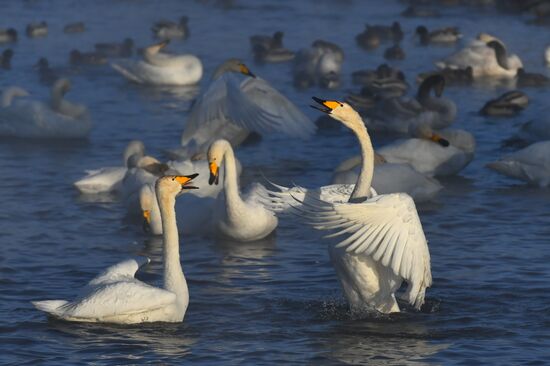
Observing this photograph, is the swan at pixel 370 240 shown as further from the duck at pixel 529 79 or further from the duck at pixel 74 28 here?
the duck at pixel 74 28

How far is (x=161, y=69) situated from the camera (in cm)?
2623

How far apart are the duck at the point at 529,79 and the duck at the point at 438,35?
5.06 meters

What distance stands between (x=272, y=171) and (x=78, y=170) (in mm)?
2578

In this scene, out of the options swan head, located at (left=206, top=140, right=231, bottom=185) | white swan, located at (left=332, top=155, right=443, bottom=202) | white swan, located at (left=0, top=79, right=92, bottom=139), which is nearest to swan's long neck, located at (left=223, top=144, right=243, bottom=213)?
swan head, located at (left=206, top=140, right=231, bottom=185)

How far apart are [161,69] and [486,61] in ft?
20.3

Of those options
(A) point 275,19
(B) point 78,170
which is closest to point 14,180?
(B) point 78,170

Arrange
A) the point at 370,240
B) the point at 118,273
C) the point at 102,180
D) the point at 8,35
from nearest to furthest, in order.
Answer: the point at 370,240
the point at 118,273
the point at 102,180
the point at 8,35

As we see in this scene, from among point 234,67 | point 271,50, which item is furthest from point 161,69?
point 234,67

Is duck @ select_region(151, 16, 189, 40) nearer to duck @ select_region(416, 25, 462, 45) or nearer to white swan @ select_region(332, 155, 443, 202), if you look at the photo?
duck @ select_region(416, 25, 462, 45)

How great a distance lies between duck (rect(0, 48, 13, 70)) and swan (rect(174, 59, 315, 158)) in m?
9.02

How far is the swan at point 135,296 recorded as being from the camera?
37.8 ft

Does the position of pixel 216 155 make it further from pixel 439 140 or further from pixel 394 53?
pixel 394 53

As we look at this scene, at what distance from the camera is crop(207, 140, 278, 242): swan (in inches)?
587

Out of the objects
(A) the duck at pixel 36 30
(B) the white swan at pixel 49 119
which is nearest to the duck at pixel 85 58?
(A) the duck at pixel 36 30
